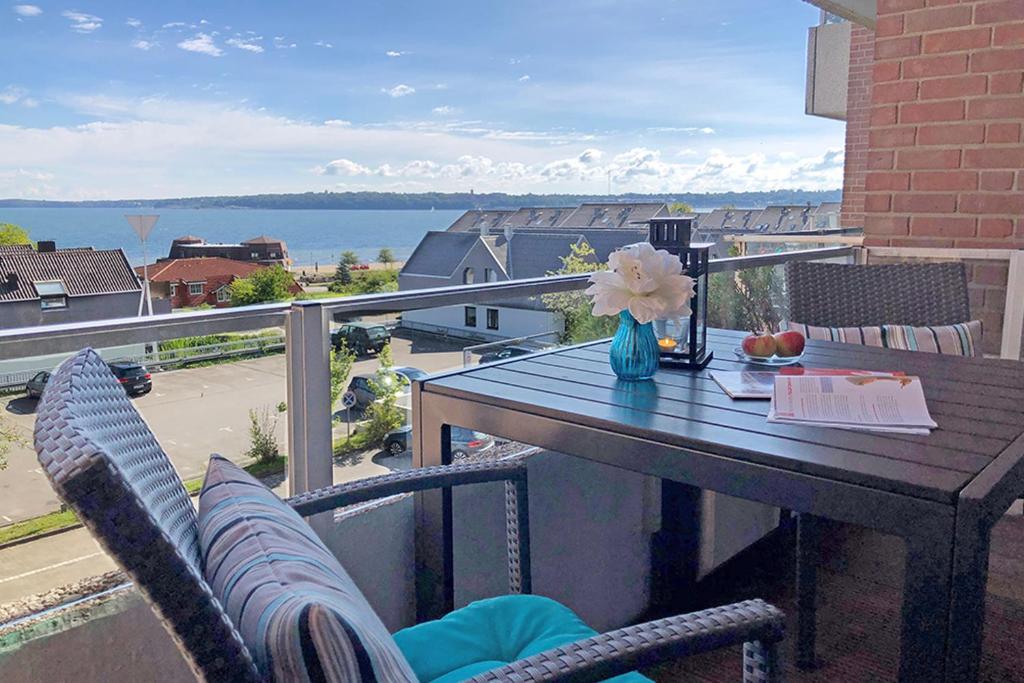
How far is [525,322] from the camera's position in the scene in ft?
7.35

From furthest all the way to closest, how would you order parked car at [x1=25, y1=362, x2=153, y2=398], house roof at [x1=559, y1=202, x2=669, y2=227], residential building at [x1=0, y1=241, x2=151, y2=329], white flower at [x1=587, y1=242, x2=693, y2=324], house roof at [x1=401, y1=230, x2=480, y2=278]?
house roof at [x1=559, y1=202, x2=669, y2=227] → house roof at [x1=401, y1=230, x2=480, y2=278] → white flower at [x1=587, y1=242, x2=693, y2=324] → residential building at [x1=0, y1=241, x2=151, y2=329] → parked car at [x1=25, y1=362, x2=153, y2=398]

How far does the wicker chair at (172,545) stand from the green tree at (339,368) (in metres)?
0.37

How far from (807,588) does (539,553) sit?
665 millimetres

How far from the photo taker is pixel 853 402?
57.5 inches

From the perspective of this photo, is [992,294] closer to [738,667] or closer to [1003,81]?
[1003,81]

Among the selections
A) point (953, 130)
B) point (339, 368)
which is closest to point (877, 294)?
point (953, 130)

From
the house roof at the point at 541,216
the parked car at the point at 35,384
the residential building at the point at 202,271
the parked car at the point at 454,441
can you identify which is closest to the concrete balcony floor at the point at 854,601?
the parked car at the point at 454,441

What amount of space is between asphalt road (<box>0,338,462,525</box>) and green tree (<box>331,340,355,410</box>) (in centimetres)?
3

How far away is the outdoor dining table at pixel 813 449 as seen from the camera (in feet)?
3.46

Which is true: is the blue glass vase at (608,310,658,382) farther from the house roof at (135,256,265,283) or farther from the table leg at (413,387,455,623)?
the house roof at (135,256,265,283)

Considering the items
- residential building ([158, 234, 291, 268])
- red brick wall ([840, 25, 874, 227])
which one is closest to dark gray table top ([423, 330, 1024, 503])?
red brick wall ([840, 25, 874, 227])

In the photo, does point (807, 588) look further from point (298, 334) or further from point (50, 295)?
point (50, 295)

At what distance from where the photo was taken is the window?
2258mm

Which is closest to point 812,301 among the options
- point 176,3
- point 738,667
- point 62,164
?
point 738,667
